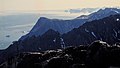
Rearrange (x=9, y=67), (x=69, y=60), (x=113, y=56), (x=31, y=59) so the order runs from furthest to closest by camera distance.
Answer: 1. (x=9, y=67)
2. (x=31, y=59)
3. (x=69, y=60)
4. (x=113, y=56)

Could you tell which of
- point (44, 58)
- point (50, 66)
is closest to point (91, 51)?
point (50, 66)

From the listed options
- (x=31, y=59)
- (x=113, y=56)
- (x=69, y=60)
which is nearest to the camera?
(x=113, y=56)

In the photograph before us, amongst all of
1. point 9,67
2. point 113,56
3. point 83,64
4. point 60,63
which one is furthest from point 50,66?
point 9,67

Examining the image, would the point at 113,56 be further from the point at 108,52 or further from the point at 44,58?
the point at 44,58

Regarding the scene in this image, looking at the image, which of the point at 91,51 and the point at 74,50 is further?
the point at 74,50

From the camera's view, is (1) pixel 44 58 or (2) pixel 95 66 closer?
(2) pixel 95 66

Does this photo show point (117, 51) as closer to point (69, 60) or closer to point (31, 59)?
point (69, 60)

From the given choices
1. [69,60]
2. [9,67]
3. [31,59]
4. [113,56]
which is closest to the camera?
[113,56]
